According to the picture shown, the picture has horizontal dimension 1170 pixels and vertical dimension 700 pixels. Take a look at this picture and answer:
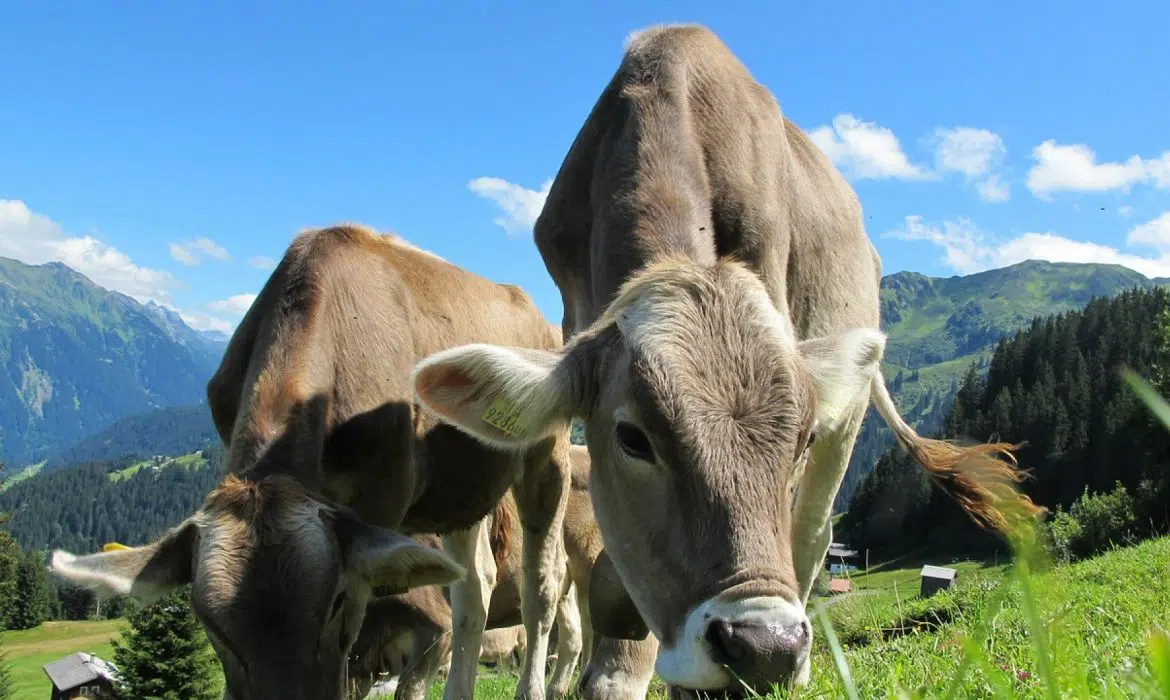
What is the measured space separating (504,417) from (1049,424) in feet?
335

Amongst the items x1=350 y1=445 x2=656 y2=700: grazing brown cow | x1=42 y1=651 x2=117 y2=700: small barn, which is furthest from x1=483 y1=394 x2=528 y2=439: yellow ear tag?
x1=42 y1=651 x2=117 y2=700: small barn

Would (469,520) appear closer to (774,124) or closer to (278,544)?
(278,544)

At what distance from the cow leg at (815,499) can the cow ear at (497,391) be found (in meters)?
2.75

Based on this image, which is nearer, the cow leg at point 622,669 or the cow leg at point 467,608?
the cow leg at point 622,669

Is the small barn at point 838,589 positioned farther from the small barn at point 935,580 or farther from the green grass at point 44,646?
the green grass at point 44,646

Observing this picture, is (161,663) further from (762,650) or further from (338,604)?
(762,650)

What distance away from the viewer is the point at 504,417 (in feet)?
15.1

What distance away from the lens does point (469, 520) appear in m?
7.84

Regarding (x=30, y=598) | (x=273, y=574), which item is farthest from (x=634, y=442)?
(x=30, y=598)

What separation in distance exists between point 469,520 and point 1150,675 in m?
6.43

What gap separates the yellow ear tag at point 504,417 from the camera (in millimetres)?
4552

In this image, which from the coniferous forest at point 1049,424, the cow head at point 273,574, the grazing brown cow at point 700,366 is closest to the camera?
the grazing brown cow at point 700,366

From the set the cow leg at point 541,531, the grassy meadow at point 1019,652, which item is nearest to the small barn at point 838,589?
the grassy meadow at point 1019,652

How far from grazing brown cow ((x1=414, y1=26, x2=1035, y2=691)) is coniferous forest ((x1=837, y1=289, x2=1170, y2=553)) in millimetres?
74815
